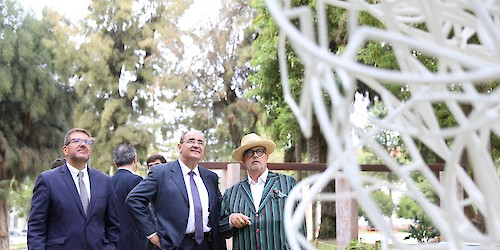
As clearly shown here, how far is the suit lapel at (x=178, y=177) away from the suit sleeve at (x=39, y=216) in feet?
2.58

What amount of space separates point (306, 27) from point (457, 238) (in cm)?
34

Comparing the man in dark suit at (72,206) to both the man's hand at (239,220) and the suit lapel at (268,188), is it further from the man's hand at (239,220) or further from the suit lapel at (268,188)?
the suit lapel at (268,188)

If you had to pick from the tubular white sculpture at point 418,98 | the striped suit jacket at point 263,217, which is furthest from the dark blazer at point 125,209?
the tubular white sculpture at point 418,98

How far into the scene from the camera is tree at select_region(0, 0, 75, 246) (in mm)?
24456

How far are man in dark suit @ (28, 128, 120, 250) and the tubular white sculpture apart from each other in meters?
3.90

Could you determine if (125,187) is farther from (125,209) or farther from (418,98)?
(418,98)

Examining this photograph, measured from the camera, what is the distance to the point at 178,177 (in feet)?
16.9

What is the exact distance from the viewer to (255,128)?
24.2m

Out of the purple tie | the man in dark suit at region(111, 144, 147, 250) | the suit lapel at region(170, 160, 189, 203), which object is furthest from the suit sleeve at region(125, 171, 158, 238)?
the man in dark suit at region(111, 144, 147, 250)

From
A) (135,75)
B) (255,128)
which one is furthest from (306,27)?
(135,75)

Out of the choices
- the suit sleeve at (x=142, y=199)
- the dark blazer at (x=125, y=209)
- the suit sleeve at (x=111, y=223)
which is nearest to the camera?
the suit sleeve at (x=142, y=199)

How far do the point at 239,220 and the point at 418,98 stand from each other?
390 centimetres

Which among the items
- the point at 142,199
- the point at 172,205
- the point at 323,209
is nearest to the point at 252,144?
the point at 172,205

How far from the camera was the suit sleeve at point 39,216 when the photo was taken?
485cm
